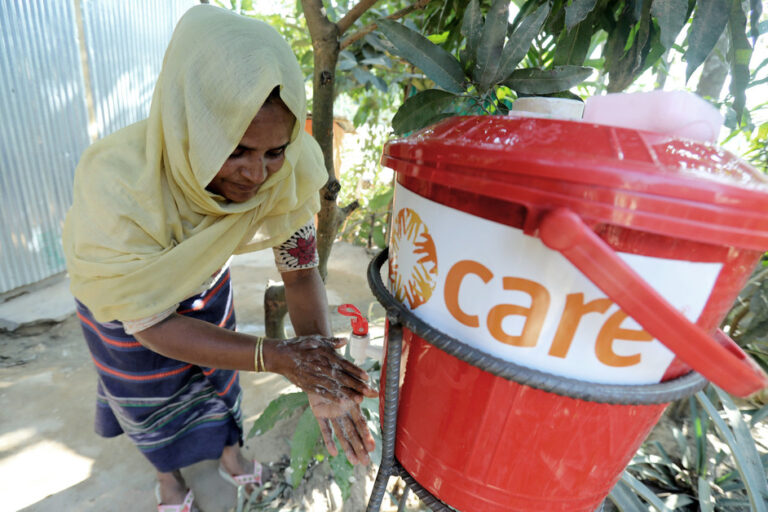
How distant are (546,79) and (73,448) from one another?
7.71ft

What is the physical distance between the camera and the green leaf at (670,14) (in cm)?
66

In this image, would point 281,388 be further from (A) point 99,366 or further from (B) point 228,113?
(B) point 228,113

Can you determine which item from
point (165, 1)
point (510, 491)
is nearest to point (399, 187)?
point (510, 491)

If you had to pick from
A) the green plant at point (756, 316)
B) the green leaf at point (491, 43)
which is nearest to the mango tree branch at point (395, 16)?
the green leaf at point (491, 43)

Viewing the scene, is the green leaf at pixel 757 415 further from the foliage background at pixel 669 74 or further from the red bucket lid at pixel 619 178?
the red bucket lid at pixel 619 178

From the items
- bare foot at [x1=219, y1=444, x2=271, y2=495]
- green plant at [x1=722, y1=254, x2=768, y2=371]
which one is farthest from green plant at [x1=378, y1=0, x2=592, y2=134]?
bare foot at [x1=219, y1=444, x2=271, y2=495]

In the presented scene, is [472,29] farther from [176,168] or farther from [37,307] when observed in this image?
[37,307]

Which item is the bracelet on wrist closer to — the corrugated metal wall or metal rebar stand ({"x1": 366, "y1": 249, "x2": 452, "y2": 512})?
metal rebar stand ({"x1": 366, "y1": 249, "x2": 452, "y2": 512})

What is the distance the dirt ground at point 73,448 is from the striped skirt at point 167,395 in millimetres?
226

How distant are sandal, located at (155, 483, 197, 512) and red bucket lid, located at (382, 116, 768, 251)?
1.70m

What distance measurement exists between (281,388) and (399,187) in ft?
5.94

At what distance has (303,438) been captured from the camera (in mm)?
1208

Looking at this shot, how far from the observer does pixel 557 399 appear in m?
0.49

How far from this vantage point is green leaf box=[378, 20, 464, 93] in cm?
79
